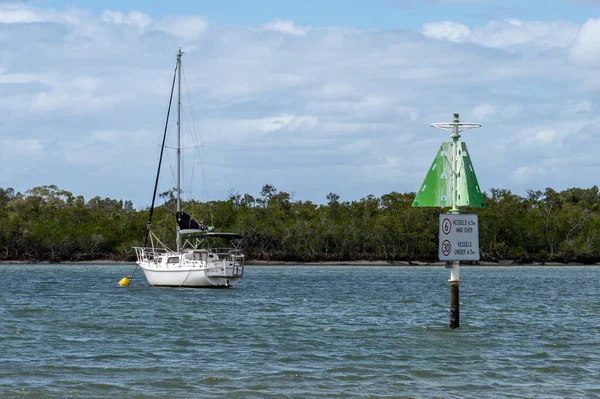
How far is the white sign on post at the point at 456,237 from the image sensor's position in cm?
2919

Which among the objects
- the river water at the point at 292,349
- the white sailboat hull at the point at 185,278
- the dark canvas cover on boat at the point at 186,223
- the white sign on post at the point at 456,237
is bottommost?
the river water at the point at 292,349

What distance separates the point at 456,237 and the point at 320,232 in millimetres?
129140

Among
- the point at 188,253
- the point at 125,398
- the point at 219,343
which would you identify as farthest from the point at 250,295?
the point at 125,398

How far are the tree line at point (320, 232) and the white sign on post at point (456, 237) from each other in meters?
122

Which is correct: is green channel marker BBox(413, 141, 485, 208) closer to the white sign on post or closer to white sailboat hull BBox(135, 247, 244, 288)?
the white sign on post

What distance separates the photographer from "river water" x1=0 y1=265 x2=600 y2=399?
934 inches

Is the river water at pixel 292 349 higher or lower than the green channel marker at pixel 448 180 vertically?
lower

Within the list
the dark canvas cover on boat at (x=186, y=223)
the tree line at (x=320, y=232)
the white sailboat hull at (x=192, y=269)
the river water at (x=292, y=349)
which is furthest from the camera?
the tree line at (x=320, y=232)

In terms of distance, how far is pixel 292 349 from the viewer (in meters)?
31.1

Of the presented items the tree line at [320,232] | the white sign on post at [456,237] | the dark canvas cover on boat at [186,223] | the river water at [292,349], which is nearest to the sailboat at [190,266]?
the dark canvas cover on boat at [186,223]

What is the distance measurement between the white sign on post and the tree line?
121835mm

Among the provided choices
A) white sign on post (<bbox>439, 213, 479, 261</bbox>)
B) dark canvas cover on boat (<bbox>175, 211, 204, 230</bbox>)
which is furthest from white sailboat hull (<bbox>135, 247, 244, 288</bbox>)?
white sign on post (<bbox>439, 213, 479, 261</bbox>)

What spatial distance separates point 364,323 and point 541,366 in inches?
548

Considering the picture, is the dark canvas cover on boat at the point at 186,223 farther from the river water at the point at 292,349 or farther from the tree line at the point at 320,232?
the tree line at the point at 320,232
